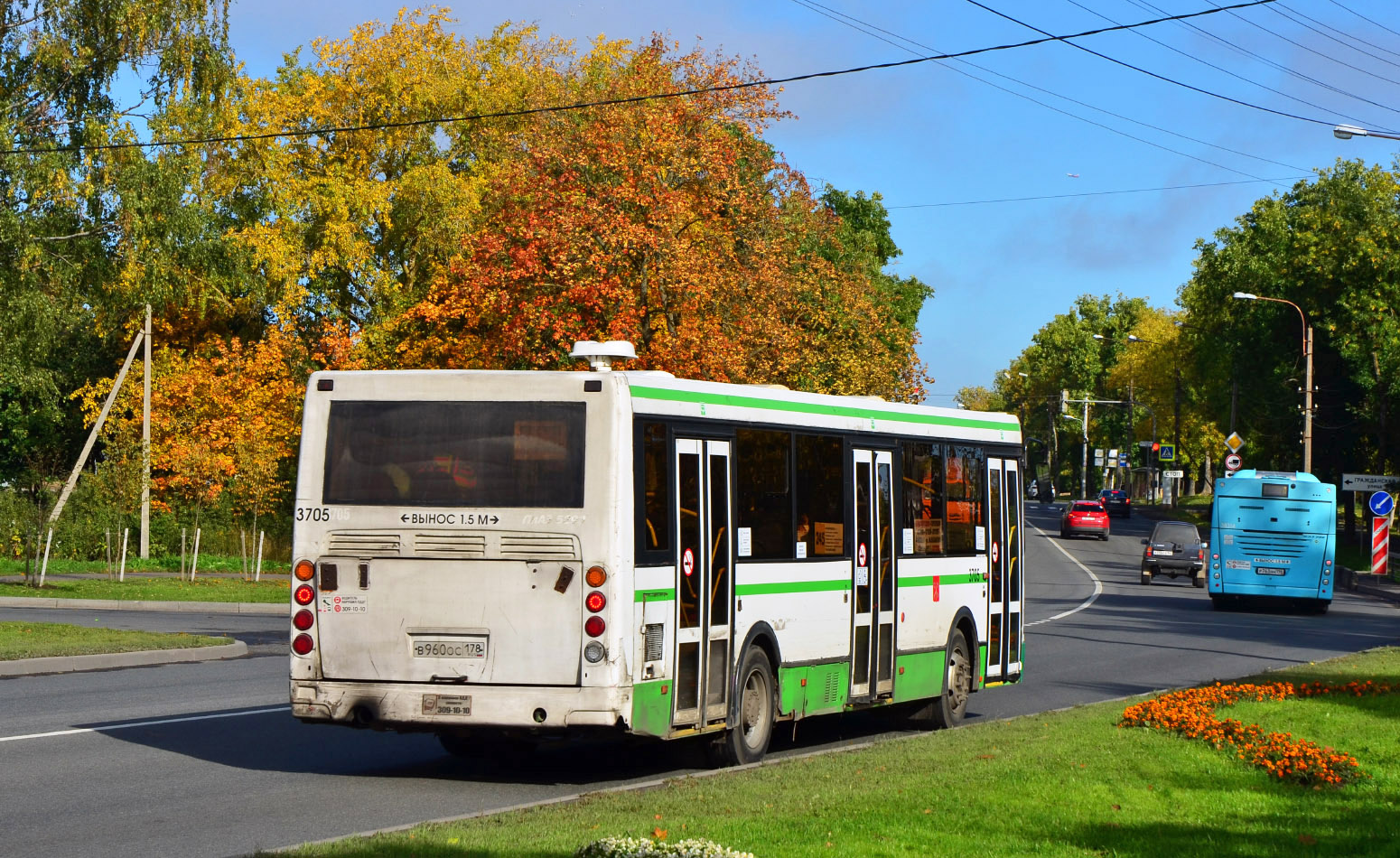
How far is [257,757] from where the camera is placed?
12406 millimetres

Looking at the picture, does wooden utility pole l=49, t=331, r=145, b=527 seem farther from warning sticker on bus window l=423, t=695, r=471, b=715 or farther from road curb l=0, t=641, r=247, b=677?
warning sticker on bus window l=423, t=695, r=471, b=715

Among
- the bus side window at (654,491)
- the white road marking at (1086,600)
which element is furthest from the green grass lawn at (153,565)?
the bus side window at (654,491)

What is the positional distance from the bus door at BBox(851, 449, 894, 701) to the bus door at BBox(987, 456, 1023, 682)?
236 centimetres

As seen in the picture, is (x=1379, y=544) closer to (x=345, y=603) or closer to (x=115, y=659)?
(x=115, y=659)

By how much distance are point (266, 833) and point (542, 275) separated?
28.6 metres

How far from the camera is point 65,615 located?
94.2ft

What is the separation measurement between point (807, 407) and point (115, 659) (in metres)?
10.5

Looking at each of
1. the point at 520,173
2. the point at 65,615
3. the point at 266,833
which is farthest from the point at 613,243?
the point at 266,833

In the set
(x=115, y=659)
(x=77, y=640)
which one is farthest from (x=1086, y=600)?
(x=115, y=659)

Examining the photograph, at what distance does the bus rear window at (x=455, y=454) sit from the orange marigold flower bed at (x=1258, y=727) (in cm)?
499

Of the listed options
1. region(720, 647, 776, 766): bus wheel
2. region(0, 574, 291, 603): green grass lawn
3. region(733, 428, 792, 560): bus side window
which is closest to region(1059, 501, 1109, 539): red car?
region(0, 574, 291, 603): green grass lawn

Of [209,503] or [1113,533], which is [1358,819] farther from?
[1113,533]

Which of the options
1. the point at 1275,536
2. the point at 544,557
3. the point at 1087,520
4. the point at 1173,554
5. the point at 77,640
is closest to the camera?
the point at 544,557

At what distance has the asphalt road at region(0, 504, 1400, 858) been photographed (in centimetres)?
945
